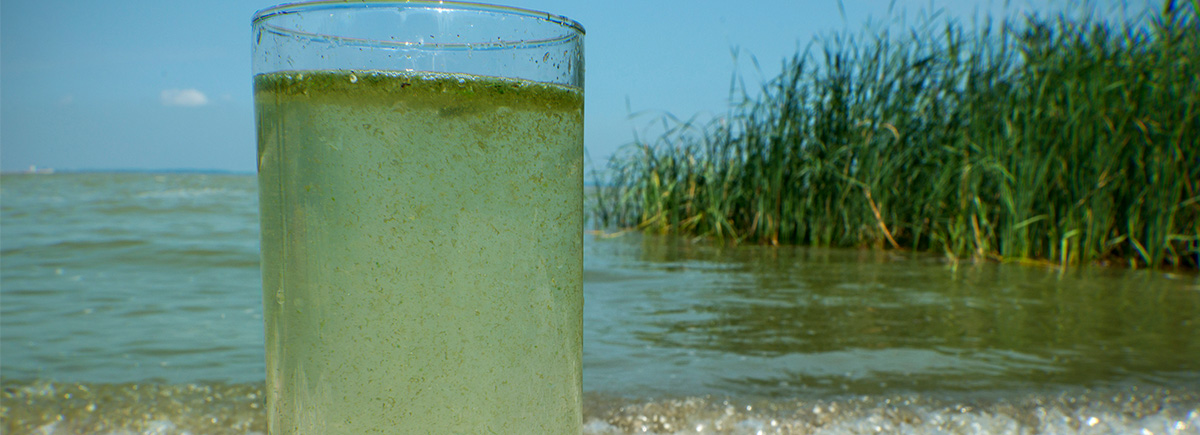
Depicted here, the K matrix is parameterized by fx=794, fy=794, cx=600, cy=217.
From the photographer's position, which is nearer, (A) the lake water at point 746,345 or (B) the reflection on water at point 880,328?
(A) the lake water at point 746,345

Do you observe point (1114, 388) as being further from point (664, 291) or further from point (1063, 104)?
point (1063, 104)

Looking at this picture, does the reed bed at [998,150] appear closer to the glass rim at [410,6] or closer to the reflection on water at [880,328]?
the reflection on water at [880,328]

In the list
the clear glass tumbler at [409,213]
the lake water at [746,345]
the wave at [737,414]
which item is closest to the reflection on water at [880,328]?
the lake water at [746,345]

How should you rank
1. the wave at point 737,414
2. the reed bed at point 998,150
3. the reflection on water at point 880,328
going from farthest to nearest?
the reed bed at point 998,150 < the reflection on water at point 880,328 < the wave at point 737,414

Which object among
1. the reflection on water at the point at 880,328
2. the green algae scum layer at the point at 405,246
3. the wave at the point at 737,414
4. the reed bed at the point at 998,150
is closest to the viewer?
the green algae scum layer at the point at 405,246

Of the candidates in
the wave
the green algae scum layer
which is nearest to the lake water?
the wave

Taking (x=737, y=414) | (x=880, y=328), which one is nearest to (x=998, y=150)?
(x=880, y=328)
